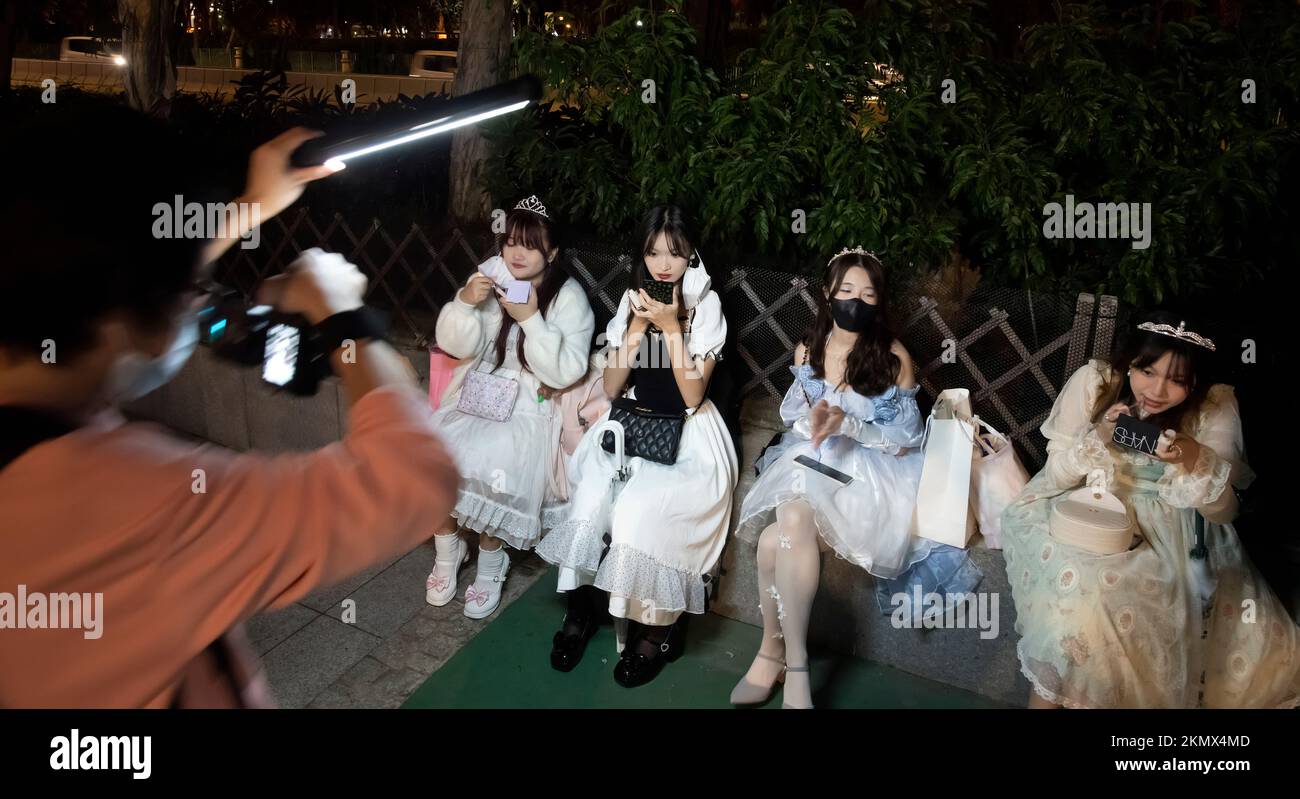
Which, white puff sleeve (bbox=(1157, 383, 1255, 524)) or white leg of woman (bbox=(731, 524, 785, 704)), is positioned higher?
white puff sleeve (bbox=(1157, 383, 1255, 524))

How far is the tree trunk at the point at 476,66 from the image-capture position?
227 inches

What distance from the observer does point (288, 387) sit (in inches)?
57.5

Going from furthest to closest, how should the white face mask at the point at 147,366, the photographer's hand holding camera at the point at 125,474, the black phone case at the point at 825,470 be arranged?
the black phone case at the point at 825,470 < the white face mask at the point at 147,366 < the photographer's hand holding camera at the point at 125,474

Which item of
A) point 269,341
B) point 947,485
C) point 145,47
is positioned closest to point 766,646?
point 947,485

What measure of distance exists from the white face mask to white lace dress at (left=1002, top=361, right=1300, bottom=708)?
269cm

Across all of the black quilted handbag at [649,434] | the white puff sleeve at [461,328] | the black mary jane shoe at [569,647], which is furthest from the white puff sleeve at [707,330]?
the black mary jane shoe at [569,647]

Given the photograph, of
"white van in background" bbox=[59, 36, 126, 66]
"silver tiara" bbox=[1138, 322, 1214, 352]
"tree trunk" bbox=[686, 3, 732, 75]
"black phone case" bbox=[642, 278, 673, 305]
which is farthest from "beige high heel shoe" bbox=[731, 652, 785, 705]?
"white van in background" bbox=[59, 36, 126, 66]

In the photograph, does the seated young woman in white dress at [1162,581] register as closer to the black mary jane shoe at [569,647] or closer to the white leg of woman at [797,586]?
the white leg of woman at [797,586]

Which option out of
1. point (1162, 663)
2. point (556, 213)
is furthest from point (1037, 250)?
point (556, 213)

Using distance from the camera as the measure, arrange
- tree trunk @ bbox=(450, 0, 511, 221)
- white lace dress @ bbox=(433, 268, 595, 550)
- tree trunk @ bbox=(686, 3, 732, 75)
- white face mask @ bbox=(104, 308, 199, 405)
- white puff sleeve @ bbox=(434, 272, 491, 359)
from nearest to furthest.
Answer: white face mask @ bbox=(104, 308, 199, 405)
white lace dress @ bbox=(433, 268, 595, 550)
white puff sleeve @ bbox=(434, 272, 491, 359)
tree trunk @ bbox=(686, 3, 732, 75)
tree trunk @ bbox=(450, 0, 511, 221)

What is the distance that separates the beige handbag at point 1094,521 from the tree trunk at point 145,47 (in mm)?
8753

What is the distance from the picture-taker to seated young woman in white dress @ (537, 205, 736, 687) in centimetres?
347

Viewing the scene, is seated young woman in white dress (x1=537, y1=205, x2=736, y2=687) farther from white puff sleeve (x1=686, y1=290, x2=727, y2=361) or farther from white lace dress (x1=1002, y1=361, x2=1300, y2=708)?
white lace dress (x1=1002, y1=361, x2=1300, y2=708)

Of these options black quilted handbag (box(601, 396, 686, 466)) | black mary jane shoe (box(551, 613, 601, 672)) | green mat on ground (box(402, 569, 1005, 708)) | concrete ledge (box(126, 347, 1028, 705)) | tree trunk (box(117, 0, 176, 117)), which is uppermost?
tree trunk (box(117, 0, 176, 117))
